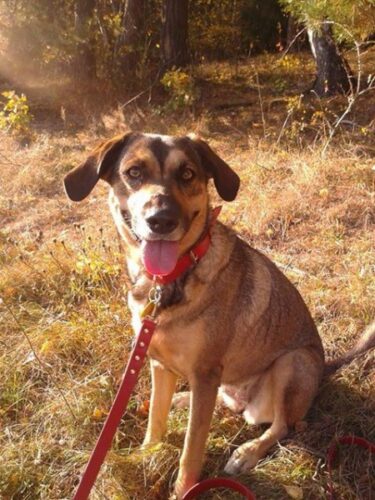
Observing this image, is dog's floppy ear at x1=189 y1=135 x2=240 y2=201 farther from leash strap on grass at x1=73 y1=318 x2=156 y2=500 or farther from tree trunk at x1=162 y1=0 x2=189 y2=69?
tree trunk at x1=162 y1=0 x2=189 y2=69

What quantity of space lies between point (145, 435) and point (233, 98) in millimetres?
7035

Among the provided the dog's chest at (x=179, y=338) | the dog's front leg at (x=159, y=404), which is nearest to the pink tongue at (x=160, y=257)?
the dog's chest at (x=179, y=338)

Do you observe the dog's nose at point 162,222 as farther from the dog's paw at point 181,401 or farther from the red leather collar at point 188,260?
the dog's paw at point 181,401

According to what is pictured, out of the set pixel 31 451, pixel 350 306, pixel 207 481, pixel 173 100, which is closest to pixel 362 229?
pixel 350 306

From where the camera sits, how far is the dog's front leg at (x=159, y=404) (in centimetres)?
303

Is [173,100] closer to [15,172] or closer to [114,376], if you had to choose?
[15,172]

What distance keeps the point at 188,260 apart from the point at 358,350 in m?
1.28

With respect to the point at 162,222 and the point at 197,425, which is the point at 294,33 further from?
the point at 197,425

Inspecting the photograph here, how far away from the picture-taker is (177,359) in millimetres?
2676

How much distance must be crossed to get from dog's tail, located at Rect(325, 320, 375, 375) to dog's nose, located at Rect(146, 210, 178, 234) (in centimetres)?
150

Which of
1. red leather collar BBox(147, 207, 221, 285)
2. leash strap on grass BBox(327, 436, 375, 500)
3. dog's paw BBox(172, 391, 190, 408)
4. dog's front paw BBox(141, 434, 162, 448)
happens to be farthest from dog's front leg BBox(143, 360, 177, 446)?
leash strap on grass BBox(327, 436, 375, 500)

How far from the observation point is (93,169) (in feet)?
8.80

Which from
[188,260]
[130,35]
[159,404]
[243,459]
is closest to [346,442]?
[243,459]

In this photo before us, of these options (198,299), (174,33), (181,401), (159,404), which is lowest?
(181,401)
